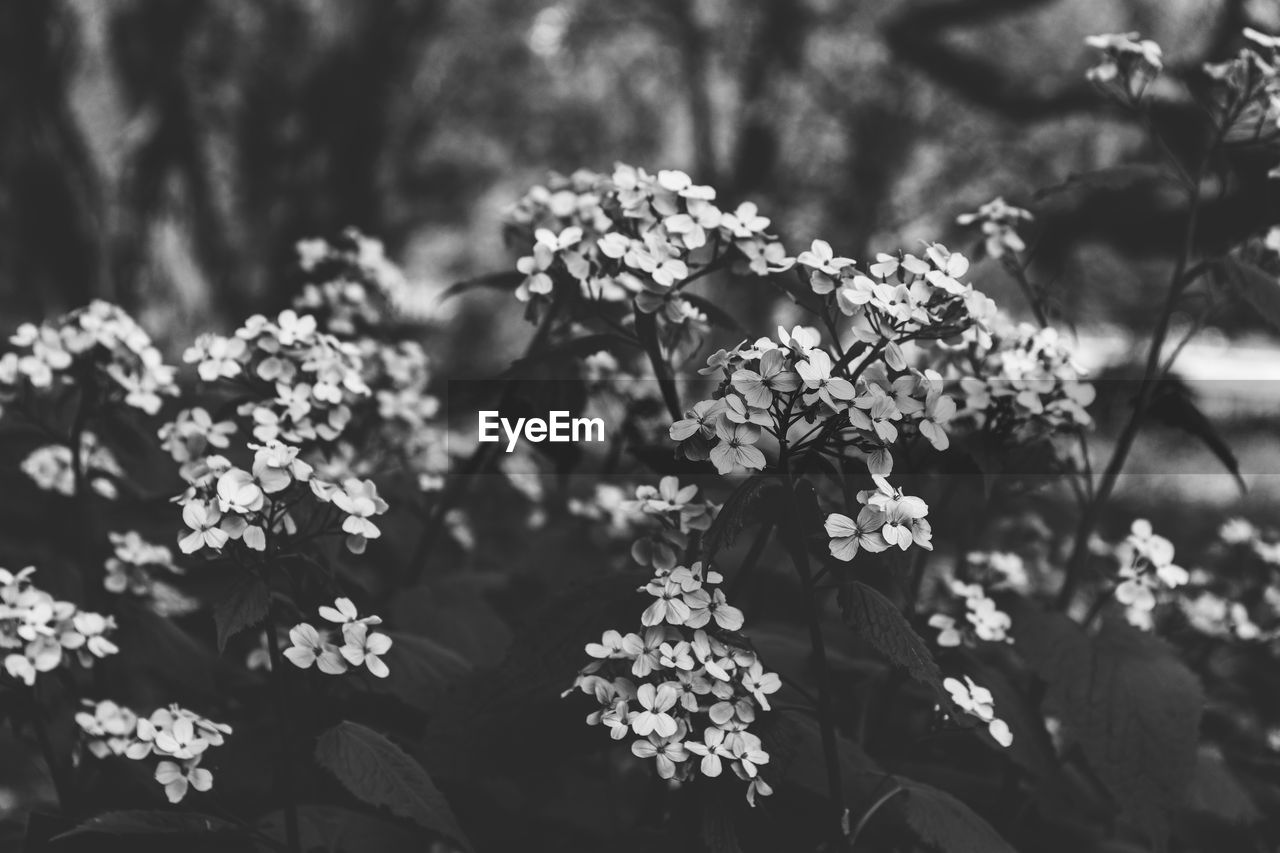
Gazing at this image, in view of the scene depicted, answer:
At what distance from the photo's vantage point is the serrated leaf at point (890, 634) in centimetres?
151

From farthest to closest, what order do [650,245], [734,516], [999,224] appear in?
[999,224]
[650,245]
[734,516]

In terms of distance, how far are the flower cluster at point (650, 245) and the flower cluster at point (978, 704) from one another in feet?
2.36

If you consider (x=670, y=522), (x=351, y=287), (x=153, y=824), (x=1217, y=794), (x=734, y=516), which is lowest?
(x=153, y=824)

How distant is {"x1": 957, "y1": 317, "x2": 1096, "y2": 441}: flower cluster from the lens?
2000 millimetres

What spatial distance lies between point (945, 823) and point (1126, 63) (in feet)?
5.22

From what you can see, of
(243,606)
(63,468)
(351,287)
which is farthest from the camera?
(351,287)

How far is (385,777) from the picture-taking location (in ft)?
5.50

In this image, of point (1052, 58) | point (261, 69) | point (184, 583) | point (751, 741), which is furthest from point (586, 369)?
point (1052, 58)

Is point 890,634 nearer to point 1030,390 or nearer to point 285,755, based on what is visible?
point 1030,390

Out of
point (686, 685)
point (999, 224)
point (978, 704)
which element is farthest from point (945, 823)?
point (999, 224)

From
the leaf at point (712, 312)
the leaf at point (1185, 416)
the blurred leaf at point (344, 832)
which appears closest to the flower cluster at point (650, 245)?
the leaf at point (712, 312)

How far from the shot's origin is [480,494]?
3775mm

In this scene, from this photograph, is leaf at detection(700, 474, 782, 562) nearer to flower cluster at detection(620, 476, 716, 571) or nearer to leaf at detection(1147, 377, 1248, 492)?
flower cluster at detection(620, 476, 716, 571)

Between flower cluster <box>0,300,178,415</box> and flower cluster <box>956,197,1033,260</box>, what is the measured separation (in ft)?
5.36
